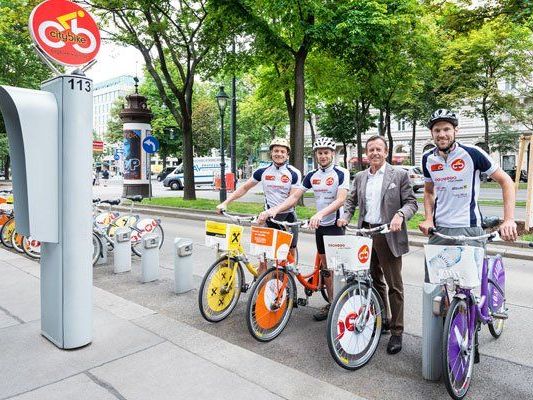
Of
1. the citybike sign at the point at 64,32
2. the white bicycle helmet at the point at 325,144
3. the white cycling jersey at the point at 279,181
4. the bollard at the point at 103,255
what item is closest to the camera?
the citybike sign at the point at 64,32

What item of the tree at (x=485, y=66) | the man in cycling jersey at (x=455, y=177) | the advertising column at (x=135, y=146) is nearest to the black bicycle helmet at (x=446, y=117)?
the man in cycling jersey at (x=455, y=177)

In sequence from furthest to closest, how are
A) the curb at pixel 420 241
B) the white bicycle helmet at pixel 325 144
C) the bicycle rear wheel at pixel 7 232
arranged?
the bicycle rear wheel at pixel 7 232 < the curb at pixel 420 241 < the white bicycle helmet at pixel 325 144

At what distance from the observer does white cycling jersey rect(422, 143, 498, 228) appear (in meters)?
3.52

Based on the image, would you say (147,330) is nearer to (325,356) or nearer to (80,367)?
(80,367)

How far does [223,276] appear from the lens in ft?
15.4

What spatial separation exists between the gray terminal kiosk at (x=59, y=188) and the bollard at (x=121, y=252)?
3079mm

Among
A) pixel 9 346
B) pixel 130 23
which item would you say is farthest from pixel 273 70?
pixel 9 346

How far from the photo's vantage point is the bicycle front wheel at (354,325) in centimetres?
344

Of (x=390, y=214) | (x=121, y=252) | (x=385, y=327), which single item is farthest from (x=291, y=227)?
(x=121, y=252)

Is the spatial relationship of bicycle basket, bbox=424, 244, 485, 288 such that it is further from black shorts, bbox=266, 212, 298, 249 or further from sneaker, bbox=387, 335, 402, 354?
black shorts, bbox=266, 212, 298, 249

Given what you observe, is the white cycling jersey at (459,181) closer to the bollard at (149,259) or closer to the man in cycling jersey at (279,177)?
the man in cycling jersey at (279,177)

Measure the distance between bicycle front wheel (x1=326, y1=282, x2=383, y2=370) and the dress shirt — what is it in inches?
28.2

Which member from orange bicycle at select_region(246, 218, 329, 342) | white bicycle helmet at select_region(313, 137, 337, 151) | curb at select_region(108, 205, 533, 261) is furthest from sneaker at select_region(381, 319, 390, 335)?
curb at select_region(108, 205, 533, 261)

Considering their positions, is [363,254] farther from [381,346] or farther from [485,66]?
[485,66]
